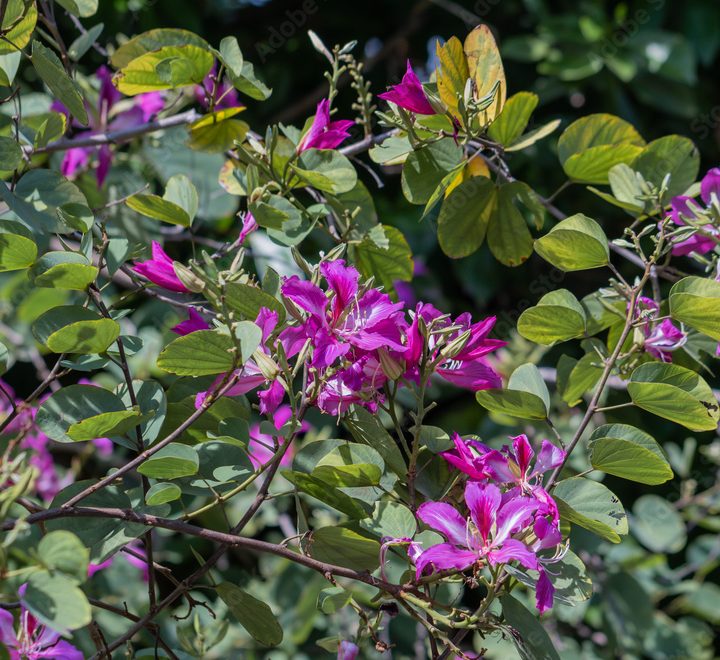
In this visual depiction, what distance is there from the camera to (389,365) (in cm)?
60

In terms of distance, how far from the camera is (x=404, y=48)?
7.00ft

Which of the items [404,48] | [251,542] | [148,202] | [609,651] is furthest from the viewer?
[404,48]

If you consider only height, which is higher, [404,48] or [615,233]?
[404,48]

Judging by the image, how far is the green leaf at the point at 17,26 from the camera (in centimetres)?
67

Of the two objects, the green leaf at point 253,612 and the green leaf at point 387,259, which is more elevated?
the green leaf at point 387,259

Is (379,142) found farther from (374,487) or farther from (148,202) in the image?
(374,487)

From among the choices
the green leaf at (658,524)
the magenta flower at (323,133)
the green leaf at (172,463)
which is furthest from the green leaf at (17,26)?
the green leaf at (658,524)

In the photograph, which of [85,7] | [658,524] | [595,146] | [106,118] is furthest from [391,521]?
[658,524]

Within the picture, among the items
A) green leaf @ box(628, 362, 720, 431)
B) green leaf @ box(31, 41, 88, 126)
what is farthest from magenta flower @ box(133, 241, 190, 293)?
green leaf @ box(628, 362, 720, 431)

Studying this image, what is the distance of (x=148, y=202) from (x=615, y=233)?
152 centimetres

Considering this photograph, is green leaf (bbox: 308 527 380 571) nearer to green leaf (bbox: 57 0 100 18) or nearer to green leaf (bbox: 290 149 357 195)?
green leaf (bbox: 290 149 357 195)

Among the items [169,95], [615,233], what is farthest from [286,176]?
[615,233]

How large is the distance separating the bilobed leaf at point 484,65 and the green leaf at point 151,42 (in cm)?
25

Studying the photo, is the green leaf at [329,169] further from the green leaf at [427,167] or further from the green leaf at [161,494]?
the green leaf at [161,494]
